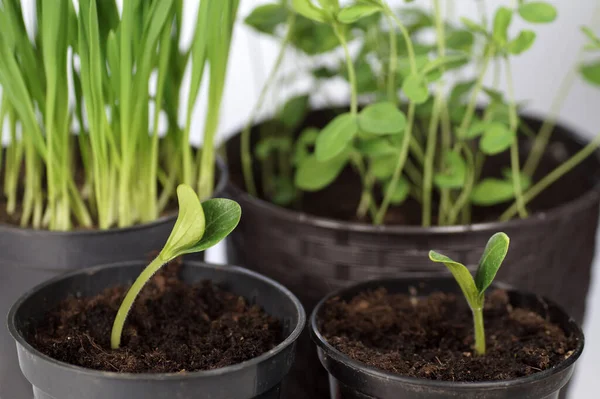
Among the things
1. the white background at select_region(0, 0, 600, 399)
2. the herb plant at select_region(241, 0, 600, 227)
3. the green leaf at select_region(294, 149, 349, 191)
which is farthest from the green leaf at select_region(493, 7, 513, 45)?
the white background at select_region(0, 0, 600, 399)

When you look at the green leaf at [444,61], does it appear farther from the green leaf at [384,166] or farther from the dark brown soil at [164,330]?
the dark brown soil at [164,330]

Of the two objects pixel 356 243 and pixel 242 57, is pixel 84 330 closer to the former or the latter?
pixel 356 243

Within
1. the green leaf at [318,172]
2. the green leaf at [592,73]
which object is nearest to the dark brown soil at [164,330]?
the green leaf at [318,172]

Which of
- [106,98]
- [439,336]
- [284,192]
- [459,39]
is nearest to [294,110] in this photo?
[284,192]

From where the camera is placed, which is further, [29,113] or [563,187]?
[563,187]

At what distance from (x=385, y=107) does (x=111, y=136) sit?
26 centimetres

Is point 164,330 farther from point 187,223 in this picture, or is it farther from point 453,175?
point 453,175

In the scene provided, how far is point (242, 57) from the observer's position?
1466 millimetres

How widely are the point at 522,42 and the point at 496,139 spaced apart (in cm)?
10

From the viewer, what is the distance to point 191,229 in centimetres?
58

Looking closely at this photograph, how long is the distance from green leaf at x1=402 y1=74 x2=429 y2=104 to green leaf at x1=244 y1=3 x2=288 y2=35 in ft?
0.87

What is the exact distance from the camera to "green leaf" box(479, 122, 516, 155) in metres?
0.84

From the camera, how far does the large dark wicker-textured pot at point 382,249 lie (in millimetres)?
846

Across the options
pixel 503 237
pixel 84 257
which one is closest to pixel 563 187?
pixel 503 237
